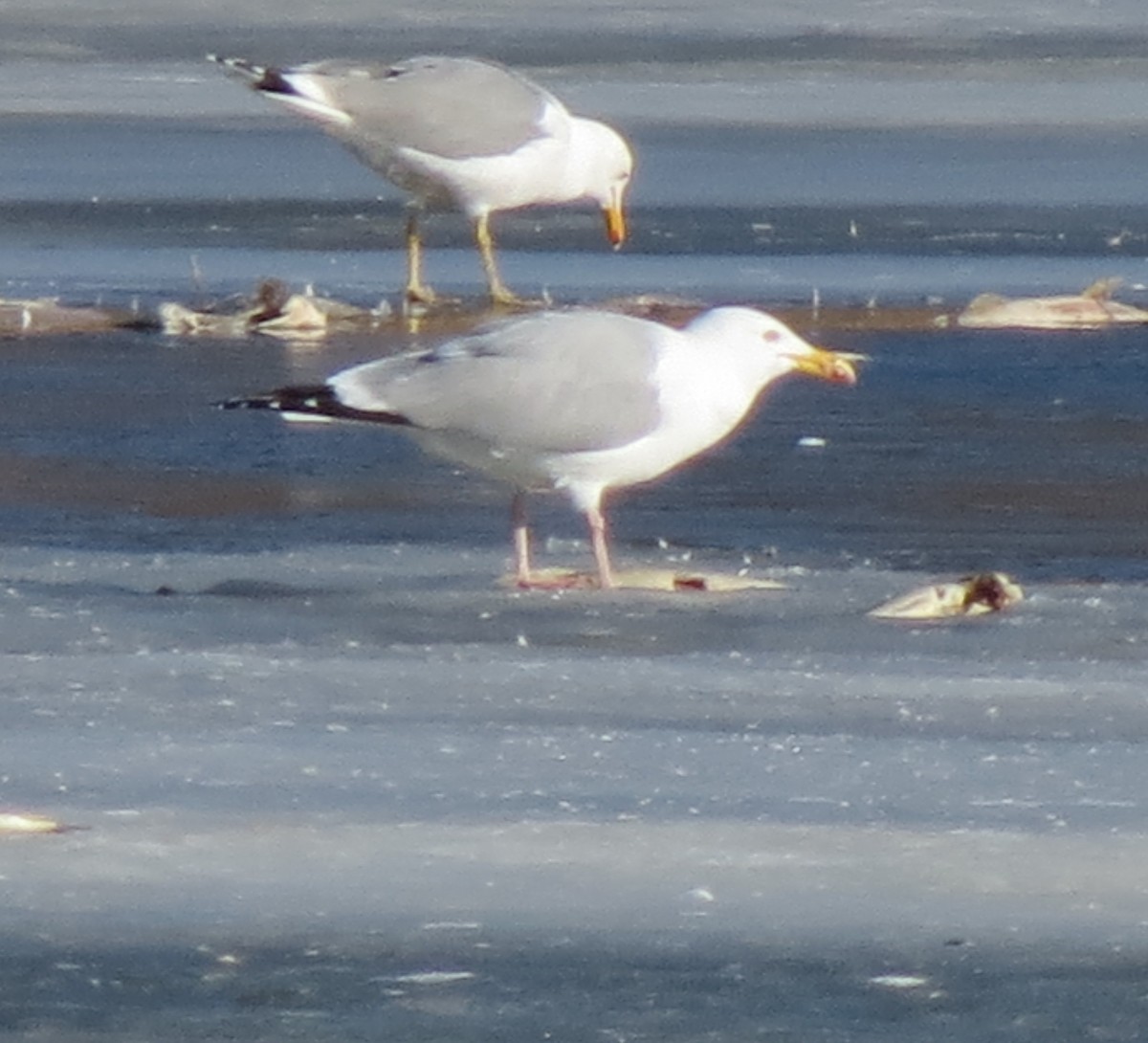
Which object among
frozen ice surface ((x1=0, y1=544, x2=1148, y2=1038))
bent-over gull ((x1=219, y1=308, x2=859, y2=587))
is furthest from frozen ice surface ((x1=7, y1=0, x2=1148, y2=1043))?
bent-over gull ((x1=219, y1=308, x2=859, y2=587))

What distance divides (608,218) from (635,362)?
6.31 metres

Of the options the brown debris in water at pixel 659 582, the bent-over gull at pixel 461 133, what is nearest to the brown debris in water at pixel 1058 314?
the bent-over gull at pixel 461 133

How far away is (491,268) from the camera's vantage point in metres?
12.9

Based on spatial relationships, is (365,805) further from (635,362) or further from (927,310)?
(927,310)

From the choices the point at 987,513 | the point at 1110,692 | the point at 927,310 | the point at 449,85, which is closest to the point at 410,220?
the point at 449,85

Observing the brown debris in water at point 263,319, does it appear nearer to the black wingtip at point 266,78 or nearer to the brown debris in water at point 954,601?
the black wingtip at point 266,78

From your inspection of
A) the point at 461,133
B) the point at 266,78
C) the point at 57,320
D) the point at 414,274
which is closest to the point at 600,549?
the point at 57,320

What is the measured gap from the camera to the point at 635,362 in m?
7.68

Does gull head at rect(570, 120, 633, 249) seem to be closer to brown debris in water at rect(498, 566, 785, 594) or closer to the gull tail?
the gull tail

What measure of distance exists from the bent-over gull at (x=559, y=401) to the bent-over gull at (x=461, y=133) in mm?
5597

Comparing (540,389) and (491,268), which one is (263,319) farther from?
(540,389)

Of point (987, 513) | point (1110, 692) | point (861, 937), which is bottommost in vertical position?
point (861, 937)

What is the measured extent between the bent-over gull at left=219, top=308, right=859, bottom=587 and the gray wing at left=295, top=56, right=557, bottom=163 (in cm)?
579

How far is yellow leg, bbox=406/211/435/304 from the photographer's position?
496 inches
